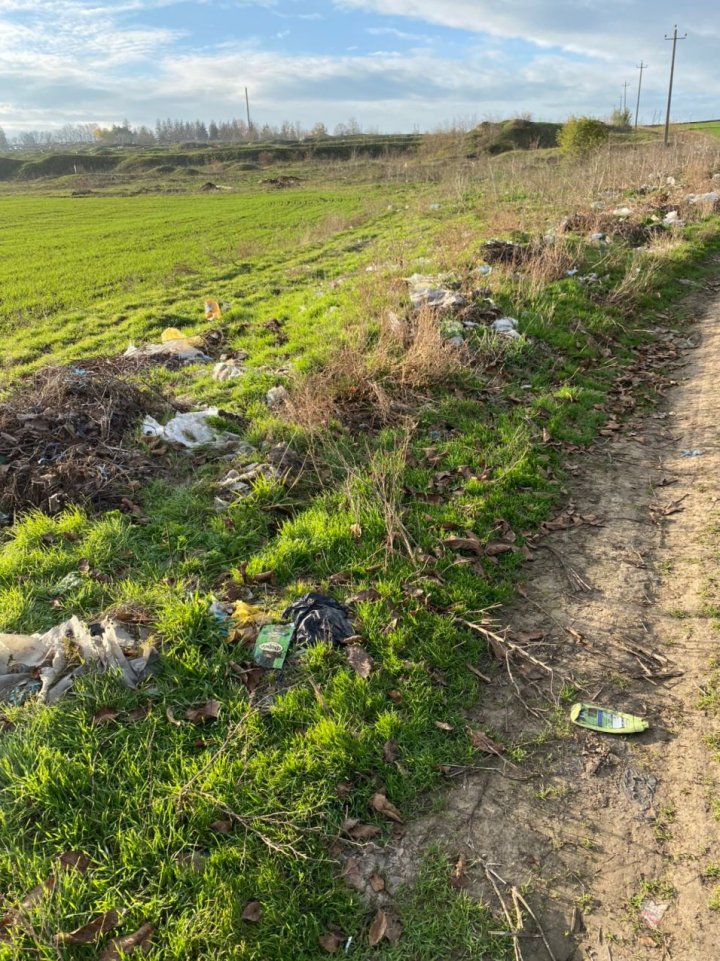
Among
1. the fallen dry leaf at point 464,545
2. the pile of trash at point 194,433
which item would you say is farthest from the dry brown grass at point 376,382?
the fallen dry leaf at point 464,545

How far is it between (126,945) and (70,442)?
428 cm

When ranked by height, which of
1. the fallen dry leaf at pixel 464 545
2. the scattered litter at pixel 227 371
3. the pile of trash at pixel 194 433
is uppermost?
the scattered litter at pixel 227 371

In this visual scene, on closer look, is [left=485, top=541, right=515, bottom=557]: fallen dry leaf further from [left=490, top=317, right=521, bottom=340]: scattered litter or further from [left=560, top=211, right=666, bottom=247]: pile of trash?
[left=560, top=211, right=666, bottom=247]: pile of trash

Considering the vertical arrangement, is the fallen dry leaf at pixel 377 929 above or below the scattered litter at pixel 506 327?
below

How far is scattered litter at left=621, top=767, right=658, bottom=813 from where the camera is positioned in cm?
275

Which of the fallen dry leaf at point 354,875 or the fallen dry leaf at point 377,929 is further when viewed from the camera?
the fallen dry leaf at point 354,875

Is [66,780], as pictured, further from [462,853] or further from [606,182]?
[606,182]

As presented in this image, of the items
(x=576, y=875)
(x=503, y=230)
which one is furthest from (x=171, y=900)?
(x=503, y=230)

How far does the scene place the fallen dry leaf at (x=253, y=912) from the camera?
2346mm

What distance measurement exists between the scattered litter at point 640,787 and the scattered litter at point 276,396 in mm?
4767

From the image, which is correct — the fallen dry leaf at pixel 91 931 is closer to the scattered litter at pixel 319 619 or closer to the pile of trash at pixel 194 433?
the scattered litter at pixel 319 619

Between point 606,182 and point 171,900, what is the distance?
20478mm

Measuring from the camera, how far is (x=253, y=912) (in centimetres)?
237

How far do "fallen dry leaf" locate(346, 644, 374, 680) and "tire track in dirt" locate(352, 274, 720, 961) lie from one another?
67cm
